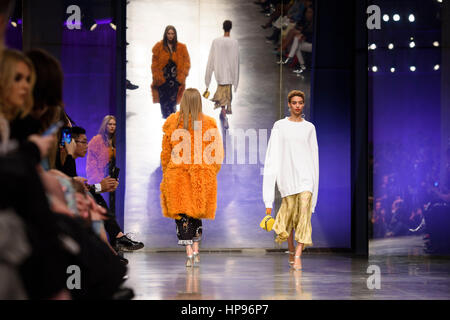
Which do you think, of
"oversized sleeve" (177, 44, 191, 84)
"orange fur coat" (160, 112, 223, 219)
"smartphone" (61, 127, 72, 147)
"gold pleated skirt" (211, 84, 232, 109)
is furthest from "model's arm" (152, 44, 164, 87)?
"smartphone" (61, 127, 72, 147)

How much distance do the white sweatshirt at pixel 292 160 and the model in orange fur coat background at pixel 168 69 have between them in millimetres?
2009

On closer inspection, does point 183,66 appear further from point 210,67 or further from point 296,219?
point 296,219

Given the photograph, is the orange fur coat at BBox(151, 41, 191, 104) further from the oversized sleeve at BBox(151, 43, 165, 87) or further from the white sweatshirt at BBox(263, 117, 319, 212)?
the white sweatshirt at BBox(263, 117, 319, 212)

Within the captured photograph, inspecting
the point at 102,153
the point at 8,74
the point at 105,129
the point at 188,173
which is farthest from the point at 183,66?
the point at 8,74

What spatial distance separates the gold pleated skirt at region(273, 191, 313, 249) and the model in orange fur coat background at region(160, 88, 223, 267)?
650mm

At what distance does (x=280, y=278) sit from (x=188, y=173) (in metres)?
1.40

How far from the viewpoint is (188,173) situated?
21.5ft

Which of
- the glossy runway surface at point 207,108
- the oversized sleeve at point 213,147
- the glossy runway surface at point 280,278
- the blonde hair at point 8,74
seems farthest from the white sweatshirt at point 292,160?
the blonde hair at point 8,74

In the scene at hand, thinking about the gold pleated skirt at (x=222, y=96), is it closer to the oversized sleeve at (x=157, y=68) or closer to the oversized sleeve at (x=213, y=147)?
the oversized sleeve at (x=157, y=68)

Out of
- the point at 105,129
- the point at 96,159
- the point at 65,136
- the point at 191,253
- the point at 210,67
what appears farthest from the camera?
the point at 210,67

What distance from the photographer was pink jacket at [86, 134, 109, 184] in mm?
7758
